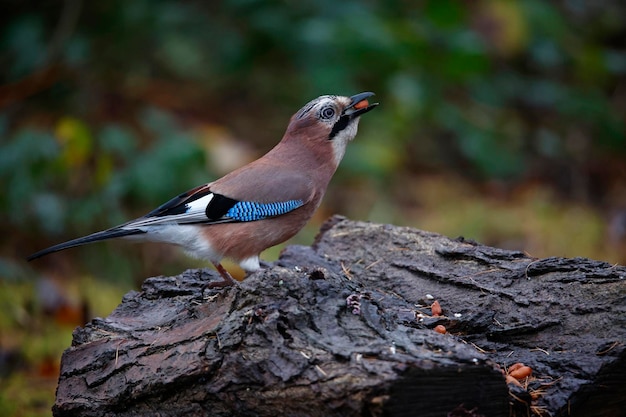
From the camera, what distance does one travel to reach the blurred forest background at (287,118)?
7.12 meters

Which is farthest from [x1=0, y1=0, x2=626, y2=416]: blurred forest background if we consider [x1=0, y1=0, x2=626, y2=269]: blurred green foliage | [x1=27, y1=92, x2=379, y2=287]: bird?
[x1=27, y1=92, x2=379, y2=287]: bird

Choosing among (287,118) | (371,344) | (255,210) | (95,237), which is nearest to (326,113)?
(255,210)

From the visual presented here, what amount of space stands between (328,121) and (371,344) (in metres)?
2.27

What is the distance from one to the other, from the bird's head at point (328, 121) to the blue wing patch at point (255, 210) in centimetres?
58

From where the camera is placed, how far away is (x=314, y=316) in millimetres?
3354

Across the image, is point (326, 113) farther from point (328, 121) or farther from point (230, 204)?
point (230, 204)

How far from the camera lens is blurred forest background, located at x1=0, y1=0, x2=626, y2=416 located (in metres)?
7.12

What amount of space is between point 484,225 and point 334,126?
3.72 meters

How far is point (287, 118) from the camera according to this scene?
1017 cm

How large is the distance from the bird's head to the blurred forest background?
→ 224 cm

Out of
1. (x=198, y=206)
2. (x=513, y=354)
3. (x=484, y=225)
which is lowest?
(x=513, y=354)

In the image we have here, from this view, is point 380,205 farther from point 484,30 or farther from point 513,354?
point 513,354

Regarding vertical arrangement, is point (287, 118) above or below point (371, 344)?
above

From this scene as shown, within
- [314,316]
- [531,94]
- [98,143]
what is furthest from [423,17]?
[314,316]
